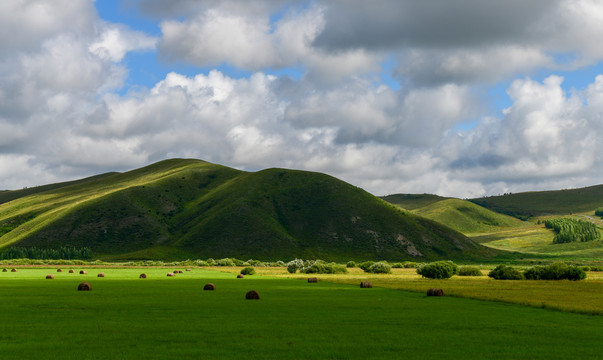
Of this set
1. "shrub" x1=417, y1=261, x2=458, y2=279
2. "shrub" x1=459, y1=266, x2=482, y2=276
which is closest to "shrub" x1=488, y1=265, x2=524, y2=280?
"shrub" x1=417, y1=261, x2=458, y2=279

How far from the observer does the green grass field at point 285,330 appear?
18.9 metres

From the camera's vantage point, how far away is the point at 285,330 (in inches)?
939

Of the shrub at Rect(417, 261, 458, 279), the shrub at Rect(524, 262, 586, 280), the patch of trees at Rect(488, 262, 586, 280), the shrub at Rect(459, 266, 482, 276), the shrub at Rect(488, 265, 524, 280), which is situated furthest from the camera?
the shrub at Rect(459, 266, 482, 276)

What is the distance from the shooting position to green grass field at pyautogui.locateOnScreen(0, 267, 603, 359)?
62.1ft

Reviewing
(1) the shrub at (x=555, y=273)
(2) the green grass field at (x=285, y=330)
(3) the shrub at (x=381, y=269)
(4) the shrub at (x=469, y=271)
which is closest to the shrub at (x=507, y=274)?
(1) the shrub at (x=555, y=273)

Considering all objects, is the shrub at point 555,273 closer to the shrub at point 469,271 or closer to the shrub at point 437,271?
the shrub at point 437,271

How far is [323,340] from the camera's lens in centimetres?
2128

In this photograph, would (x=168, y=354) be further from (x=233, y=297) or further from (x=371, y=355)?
(x=233, y=297)

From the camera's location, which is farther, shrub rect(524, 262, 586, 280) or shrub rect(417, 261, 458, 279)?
shrub rect(417, 261, 458, 279)

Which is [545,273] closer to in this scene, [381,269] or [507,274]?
[507,274]

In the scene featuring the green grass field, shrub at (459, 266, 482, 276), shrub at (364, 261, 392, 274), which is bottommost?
shrub at (459, 266, 482, 276)

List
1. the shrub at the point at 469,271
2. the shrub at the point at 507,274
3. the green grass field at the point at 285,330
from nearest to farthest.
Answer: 1. the green grass field at the point at 285,330
2. the shrub at the point at 507,274
3. the shrub at the point at 469,271

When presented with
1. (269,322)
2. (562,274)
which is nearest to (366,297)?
(269,322)

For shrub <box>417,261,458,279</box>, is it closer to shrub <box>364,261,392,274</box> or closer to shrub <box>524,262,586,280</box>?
shrub <box>524,262,586,280</box>
